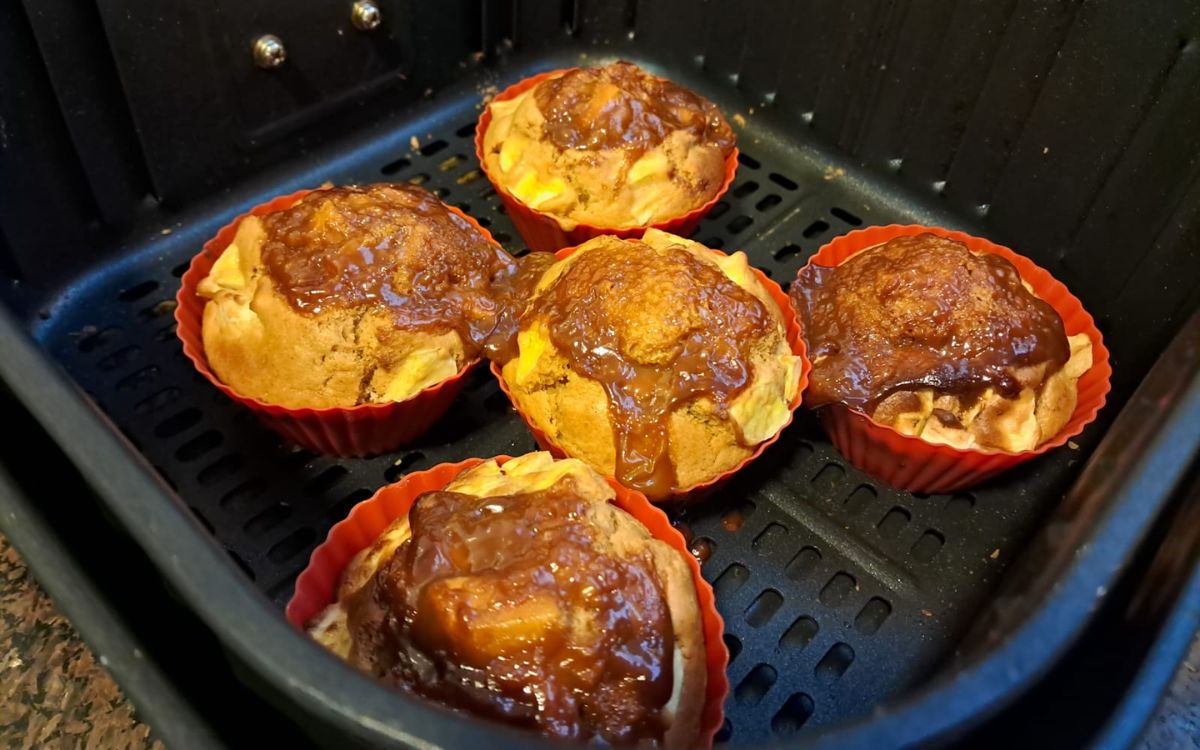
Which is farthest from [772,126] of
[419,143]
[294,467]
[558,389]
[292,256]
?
[294,467]

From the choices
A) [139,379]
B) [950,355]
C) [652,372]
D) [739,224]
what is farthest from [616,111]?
[139,379]

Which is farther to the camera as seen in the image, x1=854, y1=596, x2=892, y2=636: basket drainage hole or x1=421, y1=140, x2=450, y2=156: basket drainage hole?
x1=421, y1=140, x2=450, y2=156: basket drainage hole

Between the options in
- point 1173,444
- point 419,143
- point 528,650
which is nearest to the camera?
point 1173,444

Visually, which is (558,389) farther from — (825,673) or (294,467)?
(825,673)

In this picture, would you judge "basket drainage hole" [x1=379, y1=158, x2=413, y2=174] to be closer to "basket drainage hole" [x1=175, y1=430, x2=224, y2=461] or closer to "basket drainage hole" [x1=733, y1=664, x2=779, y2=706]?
"basket drainage hole" [x1=175, y1=430, x2=224, y2=461]

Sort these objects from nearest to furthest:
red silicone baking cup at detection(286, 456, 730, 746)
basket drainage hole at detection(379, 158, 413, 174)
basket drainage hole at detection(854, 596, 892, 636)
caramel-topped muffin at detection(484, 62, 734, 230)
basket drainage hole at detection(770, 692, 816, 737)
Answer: red silicone baking cup at detection(286, 456, 730, 746)
basket drainage hole at detection(770, 692, 816, 737)
basket drainage hole at detection(854, 596, 892, 636)
caramel-topped muffin at detection(484, 62, 734, 230)
basket drainage hole at detection(379, 158, 413, 174)

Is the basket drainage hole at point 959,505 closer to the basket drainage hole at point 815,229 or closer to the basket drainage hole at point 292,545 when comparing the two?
the basket drainage hole at point 815,229

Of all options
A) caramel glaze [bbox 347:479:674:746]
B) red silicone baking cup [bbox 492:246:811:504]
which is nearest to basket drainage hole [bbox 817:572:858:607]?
red silicone baking cup [bbox 492:246:811:504]

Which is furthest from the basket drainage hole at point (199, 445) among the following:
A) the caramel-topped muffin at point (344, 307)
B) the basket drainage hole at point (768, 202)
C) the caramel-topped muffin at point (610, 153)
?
the basket drainage hole at point (768, 202)
